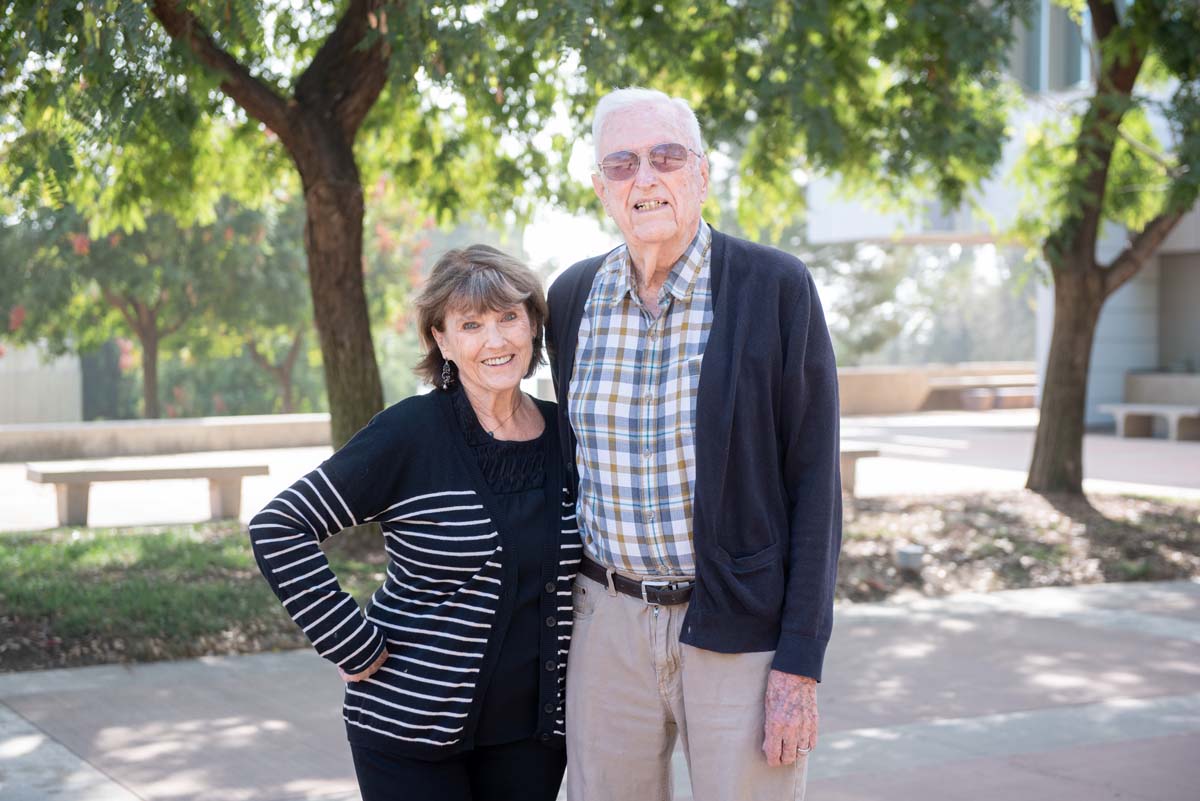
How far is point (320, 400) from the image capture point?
30.5 m

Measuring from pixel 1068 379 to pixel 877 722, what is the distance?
7.34m

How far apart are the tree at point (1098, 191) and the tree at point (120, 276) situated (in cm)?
1422

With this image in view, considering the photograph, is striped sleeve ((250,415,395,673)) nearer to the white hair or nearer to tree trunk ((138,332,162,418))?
the white hair

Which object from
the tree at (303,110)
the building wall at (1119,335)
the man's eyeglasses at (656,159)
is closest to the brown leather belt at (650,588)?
the man's eyeglasses at (656,159)

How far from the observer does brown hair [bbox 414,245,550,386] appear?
9.97ft

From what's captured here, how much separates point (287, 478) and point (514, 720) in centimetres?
1306

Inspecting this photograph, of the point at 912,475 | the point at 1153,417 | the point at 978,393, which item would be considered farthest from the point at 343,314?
the point at 978,393

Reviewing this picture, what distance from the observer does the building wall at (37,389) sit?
83.7 ft

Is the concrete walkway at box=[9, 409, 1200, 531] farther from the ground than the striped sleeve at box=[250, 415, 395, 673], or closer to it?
closer to it

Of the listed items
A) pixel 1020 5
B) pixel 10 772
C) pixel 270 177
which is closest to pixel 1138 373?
pixel 1020 5

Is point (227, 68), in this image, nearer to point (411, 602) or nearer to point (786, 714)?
point (411, 602)

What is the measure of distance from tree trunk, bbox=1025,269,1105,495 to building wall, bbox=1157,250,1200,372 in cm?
1317

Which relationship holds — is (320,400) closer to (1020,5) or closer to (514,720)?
(1020,5)

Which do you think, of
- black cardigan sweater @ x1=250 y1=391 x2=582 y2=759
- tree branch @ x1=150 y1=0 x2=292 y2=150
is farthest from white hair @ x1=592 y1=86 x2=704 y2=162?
tree branch @ x1=150 y1=0 x2=292 y2=150
